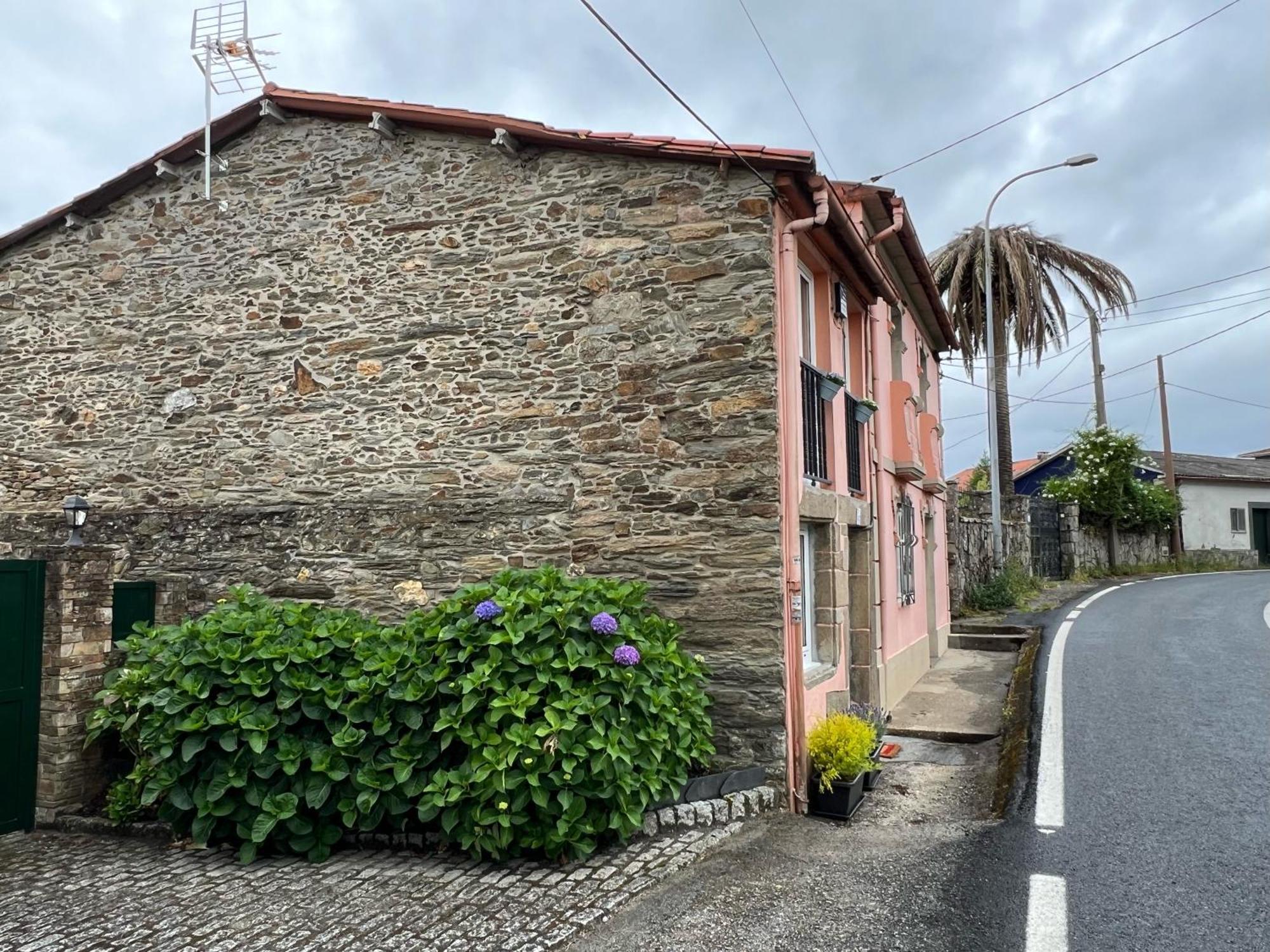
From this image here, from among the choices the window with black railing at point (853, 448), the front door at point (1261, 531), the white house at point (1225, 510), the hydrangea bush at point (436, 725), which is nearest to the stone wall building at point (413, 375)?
the window with black railing at point (853, 448)

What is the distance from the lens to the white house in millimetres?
31094

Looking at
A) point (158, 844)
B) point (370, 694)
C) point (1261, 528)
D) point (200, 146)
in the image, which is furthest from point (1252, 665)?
point (1261, 528)

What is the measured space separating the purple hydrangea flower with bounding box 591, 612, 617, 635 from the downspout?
138cm

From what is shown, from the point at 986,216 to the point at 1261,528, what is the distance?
2239cm

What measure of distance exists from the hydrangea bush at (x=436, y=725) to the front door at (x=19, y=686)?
0.51m

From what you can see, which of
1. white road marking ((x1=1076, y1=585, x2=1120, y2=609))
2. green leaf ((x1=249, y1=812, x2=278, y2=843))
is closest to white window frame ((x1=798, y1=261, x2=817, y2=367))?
green leaf ((x1=249, y1=812, x2=278, y2=843))

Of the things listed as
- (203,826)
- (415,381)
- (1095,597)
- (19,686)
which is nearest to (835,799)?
(203,826)

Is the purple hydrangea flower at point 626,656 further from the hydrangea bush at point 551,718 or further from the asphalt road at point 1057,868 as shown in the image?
the asphalt road at point 1057,868

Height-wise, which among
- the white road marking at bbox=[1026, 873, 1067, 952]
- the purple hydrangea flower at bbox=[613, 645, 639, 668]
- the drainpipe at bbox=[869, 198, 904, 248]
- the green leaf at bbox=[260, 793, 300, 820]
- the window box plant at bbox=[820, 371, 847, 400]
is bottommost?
the white road marking at bbox=[1026, 873, 1067, 952]

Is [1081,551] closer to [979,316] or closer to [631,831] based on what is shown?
[979,316]

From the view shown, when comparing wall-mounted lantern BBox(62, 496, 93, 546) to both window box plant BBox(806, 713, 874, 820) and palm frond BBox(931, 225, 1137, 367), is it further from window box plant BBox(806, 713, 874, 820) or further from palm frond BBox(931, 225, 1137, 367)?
palm frond BBox(931, 225, 1137, 367)

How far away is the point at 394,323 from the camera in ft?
25.2

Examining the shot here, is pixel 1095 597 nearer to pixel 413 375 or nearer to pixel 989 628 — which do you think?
pixel 989 628

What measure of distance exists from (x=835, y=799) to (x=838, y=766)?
0.21 meters
